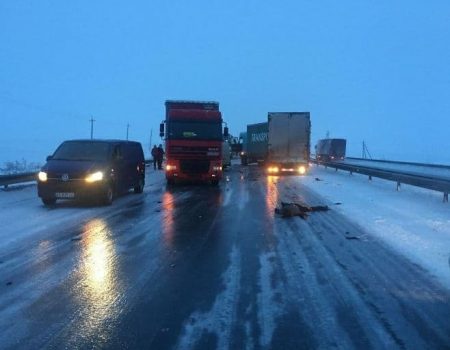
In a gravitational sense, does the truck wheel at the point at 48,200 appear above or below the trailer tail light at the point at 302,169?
below

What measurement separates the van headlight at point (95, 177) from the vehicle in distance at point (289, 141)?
22111 millimetres

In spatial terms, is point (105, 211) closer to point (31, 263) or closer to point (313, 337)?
point (31, 263)

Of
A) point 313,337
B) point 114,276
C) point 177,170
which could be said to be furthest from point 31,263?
point 177,170

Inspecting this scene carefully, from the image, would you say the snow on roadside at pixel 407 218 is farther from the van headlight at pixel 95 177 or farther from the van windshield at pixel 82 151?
the van windshield at pixel 82 151

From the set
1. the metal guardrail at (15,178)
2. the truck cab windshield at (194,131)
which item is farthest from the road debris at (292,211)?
the metal guardrail at (15,178)

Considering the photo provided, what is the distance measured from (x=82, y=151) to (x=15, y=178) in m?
5.54

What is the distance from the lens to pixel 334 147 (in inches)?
2665

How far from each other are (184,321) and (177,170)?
1835 cm

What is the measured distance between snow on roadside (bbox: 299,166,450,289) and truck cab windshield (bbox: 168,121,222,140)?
16.7 feet

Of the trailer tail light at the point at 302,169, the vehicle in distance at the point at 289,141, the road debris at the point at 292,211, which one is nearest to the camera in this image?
the road debris at the point at 292,211

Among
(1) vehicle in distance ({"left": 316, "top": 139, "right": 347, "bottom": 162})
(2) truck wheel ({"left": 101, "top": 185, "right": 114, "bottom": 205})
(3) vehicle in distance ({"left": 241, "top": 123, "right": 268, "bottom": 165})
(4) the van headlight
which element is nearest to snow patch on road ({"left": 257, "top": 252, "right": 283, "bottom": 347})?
(4) the van headlight

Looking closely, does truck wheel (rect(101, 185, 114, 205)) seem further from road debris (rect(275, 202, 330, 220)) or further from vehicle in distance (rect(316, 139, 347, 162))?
vehicle in distance (rect(316, 139, 347, 162))

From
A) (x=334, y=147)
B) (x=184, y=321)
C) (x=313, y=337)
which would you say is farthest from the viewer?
(x=334, y=147)

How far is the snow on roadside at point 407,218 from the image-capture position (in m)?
8.91
